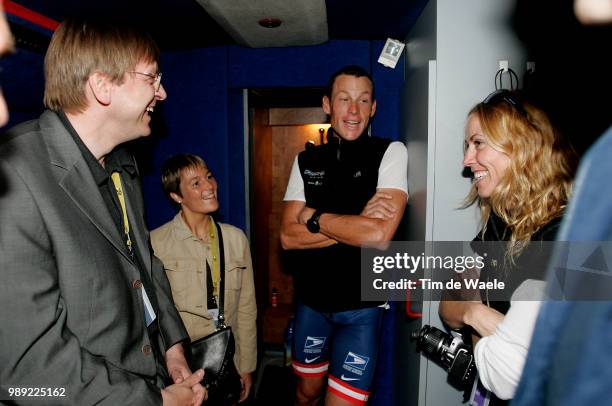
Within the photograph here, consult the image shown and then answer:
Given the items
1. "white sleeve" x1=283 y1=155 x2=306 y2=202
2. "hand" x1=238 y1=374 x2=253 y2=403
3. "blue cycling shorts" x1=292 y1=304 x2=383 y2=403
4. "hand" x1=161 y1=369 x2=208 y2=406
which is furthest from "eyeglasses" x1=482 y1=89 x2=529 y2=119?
"hand" x1=238 y1=374 x2=253 y2=403

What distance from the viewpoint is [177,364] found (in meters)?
1.72

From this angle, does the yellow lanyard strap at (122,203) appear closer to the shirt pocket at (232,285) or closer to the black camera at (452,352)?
the shirt pocket at (232,285)

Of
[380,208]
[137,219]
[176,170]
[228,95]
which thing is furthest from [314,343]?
[228,95]

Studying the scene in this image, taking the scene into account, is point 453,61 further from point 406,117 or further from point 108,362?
point 108,362

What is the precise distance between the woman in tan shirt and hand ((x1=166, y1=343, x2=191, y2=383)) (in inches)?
29.4

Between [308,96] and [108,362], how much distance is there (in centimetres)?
326

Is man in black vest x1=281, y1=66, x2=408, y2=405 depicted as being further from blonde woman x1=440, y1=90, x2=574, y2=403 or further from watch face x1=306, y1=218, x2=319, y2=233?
blonde woman x1=440, y1=90, x2=574, y2=403

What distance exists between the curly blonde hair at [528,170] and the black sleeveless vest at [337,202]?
37.1 inches

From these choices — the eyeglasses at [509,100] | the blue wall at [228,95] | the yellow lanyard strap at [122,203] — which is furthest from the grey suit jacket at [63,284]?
the blue wall at [228,95]

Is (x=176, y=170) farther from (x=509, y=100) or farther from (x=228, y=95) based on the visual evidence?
(x=509, y=100)

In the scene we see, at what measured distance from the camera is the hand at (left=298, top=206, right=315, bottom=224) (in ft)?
7.98

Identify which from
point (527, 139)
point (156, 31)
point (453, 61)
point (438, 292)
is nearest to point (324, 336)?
point (438, 292)

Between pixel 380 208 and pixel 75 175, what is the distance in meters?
1.64

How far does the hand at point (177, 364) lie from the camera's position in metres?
1.68
